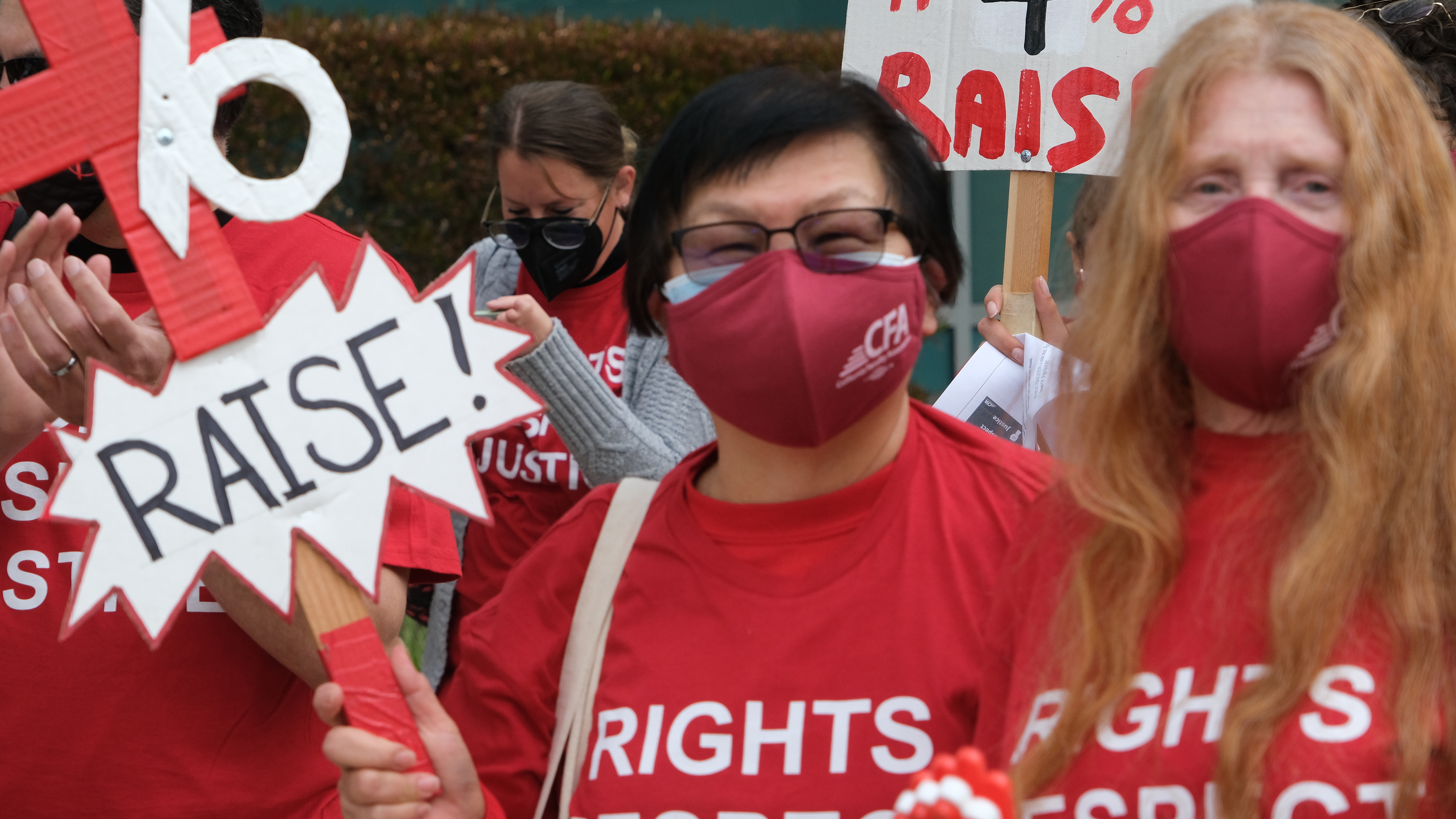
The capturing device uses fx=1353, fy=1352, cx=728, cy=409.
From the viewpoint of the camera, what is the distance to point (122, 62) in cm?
160

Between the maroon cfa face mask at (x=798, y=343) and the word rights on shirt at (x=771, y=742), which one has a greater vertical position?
the maroon cfa face mask at (x=798, y=343)

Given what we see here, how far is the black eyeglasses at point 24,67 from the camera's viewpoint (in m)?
1.91

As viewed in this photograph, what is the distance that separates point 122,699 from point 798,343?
1093 millimetres

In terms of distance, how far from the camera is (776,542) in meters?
1.70

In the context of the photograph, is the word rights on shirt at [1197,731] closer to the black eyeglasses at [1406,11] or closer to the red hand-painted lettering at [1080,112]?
the black eyeglasses at [1406,11]

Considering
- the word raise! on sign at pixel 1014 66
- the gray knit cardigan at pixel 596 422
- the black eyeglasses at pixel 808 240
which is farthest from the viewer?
the word raise! on sign at pixel 1014 66

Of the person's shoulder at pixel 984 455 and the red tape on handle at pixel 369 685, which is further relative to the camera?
the person's shoulder at pixel 984 455

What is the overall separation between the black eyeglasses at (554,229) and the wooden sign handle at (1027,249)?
1078mm

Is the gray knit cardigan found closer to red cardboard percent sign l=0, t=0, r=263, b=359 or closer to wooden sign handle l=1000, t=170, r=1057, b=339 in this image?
wooden sign handle l=1000, t=170, r=1057, b=339

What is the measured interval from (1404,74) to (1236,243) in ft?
0.99

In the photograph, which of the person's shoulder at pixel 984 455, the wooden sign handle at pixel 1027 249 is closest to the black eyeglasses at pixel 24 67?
the person's shoulder at pixel 984 455

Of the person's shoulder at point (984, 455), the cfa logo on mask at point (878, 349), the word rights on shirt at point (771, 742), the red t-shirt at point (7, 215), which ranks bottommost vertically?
the word rights on shirt at point (771, 742)

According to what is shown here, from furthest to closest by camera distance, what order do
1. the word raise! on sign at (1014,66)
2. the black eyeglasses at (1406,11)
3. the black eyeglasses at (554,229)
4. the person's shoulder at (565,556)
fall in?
the black eyeglasses at (554,229) → the word raise! on sign at (1014,66) → the black eyeglasses at (1406,11) → the person's shoulder at (565,556)

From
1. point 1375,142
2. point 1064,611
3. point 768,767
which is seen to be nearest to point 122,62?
point 768,767
